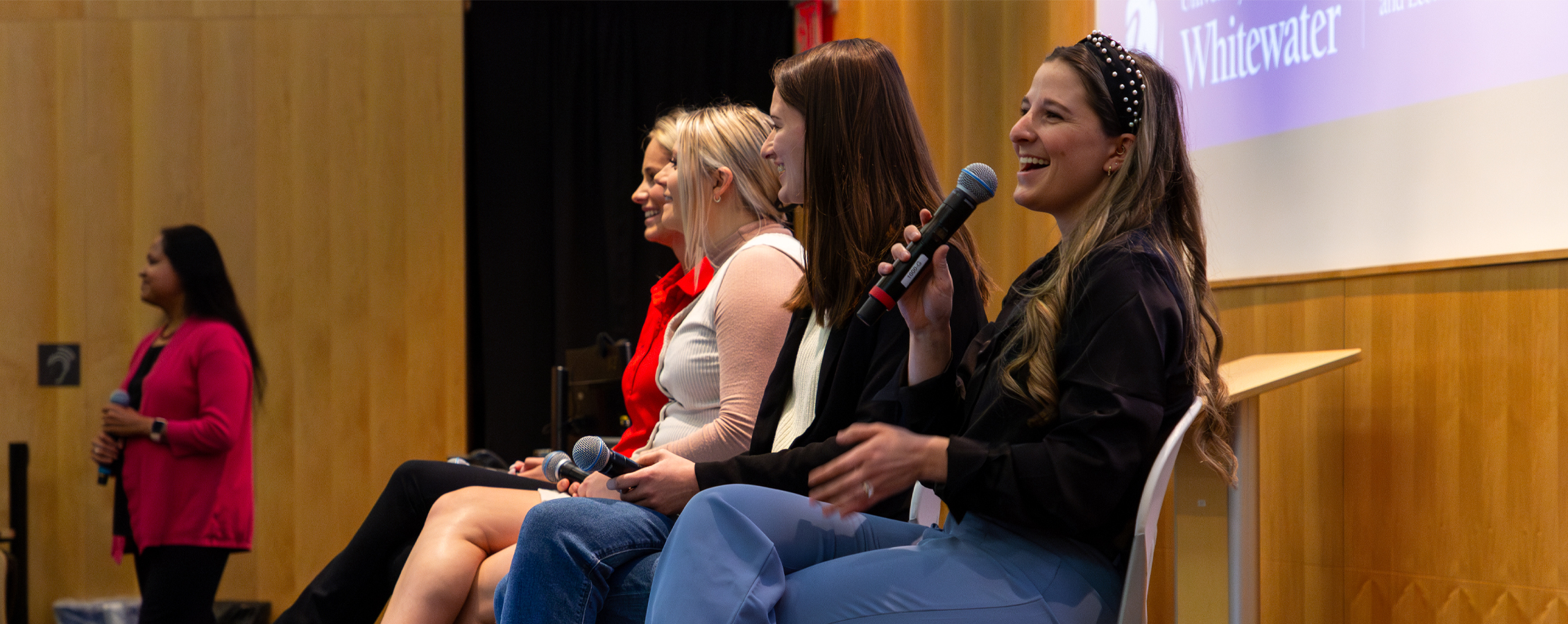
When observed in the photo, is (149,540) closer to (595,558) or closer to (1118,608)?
(595,558)

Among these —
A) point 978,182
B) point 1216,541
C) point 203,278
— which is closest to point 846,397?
point 978,182

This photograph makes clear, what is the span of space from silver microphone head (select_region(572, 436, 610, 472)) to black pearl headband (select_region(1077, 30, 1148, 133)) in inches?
28.4

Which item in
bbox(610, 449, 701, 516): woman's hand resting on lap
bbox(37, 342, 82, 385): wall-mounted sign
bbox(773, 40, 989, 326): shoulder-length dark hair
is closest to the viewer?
bbox(610, 449, 701, 516): woman's hand resting on lap

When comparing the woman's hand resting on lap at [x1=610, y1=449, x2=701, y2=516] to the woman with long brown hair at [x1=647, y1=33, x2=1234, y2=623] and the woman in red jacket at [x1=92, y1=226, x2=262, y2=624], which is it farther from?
the woman in red jacket at [x1=92, y1=226, x2=262, y2=624]

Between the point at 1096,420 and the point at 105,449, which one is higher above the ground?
the point at 1096,420

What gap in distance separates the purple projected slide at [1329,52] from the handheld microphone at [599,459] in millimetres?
1519

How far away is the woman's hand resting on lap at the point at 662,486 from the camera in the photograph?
1.48m

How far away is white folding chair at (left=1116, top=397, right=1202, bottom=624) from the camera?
3.75ft

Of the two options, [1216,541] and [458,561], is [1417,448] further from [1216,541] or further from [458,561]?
[458,561]

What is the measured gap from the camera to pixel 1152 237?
4.32 feet

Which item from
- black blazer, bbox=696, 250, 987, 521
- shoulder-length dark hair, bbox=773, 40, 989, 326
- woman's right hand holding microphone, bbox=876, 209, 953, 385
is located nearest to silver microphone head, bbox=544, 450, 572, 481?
black blazer, bbox=696, 250, 987, 521

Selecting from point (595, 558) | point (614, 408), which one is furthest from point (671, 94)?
point (595, 558)

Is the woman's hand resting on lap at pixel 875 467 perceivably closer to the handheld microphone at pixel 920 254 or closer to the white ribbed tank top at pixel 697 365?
the handheld microphone at pixel 920 254

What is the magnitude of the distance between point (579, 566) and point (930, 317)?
1.62ft
